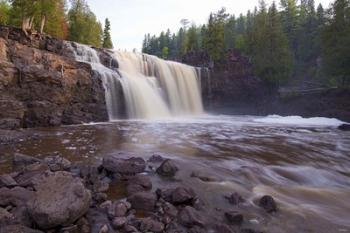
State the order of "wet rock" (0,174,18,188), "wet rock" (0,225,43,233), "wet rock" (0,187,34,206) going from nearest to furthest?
"wet rock" (0,225,43,233)
"wet rock" (0,187,34,206)
"wet rock" (0,174,18,188)

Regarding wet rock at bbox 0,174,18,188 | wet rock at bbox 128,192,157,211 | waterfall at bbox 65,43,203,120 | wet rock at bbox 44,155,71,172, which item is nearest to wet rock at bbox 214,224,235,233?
wet rock at bbox 128,192,157,211

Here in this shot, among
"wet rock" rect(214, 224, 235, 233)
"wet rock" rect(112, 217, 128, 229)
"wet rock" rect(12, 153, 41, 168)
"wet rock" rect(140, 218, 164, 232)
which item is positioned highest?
"wet rock" rect(12, 153, 41, 168)

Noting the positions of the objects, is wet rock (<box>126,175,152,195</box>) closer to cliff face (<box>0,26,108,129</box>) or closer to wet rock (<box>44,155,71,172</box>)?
wet rock (<box>44,155,71,172</box>)

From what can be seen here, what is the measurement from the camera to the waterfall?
25.7 meters

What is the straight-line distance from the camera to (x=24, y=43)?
2191cm

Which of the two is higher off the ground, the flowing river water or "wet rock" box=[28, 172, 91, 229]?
Answer: "wet rock" box=[28, 172, 91, 229]

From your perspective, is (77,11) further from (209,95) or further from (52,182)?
(52,182)

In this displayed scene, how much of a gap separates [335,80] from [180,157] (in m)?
41.4

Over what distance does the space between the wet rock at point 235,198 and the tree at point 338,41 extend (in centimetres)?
3179

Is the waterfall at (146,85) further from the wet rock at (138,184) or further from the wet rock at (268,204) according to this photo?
the wet rock at (268,204)

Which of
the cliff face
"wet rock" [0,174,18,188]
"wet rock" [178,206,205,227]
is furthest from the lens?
the cliff face

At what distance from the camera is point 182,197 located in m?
6.21

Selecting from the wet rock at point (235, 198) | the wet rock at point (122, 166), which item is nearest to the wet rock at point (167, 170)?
the wet rock at point (122, 166)

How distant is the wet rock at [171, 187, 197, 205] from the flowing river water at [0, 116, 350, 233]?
0.43 meters
